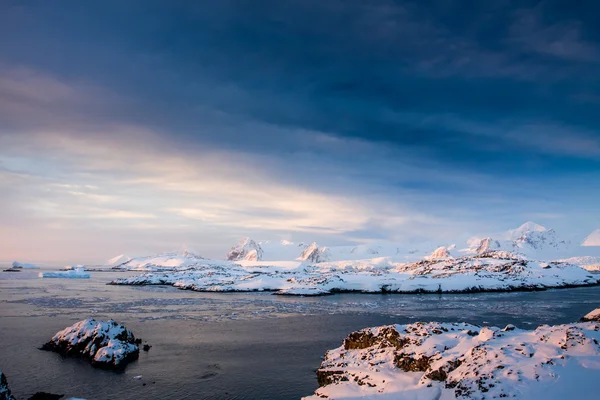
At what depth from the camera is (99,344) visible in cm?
2756

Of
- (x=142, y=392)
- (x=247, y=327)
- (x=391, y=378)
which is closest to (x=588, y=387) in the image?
(x=391, y=378)

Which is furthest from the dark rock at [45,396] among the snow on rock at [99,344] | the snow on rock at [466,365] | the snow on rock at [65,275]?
the snow on rock at [65,275]

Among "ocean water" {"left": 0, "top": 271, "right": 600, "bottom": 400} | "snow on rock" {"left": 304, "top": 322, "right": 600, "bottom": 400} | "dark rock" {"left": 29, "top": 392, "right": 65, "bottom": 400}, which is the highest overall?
"snow on rock" {"left": 304, "top": 322, "right": 600, "bottom": 400}

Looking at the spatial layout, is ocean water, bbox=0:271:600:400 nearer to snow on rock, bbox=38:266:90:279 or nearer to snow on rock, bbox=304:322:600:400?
snow on rock, bbox=304:322:600:400

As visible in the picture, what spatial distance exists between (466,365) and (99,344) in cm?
2519

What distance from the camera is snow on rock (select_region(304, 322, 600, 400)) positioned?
11.6 meters

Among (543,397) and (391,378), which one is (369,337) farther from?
(543,397)

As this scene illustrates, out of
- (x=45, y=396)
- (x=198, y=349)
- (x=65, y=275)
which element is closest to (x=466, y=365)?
(x=45, y=396)

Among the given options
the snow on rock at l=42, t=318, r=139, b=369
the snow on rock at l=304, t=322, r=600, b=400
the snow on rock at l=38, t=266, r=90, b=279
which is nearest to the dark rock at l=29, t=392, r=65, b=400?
the snow on rock at l=42, t=318, r=139, b=369

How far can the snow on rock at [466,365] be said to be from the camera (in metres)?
11.6

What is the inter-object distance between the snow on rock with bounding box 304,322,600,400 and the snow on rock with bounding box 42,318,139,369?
48.3 ft

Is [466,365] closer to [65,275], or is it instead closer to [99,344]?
[99,344]

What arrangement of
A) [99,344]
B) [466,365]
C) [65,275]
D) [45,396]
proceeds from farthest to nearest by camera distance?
[65,275]
[99,344]
[45,396]
[466,365]

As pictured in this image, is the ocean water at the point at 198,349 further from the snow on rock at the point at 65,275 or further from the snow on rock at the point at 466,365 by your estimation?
the snow on rock at the point at 65,275
